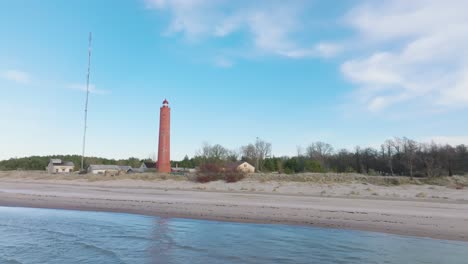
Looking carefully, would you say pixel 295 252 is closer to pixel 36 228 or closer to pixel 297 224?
pixel 297 224

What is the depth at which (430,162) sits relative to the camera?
181 feet

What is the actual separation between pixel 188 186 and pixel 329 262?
2781cm

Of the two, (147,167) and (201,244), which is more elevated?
(147,167)

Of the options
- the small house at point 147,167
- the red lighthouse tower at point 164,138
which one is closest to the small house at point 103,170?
the small house at point 147,167

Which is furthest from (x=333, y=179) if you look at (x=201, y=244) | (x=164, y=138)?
(x=201, y=244)

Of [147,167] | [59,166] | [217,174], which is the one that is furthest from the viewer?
[59,166]

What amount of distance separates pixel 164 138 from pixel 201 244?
42.3 m

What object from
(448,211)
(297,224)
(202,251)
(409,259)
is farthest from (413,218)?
(202,251)

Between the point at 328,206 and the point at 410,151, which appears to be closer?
the point at 328,206

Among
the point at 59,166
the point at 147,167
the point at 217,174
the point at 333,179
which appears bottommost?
the point at 333,179

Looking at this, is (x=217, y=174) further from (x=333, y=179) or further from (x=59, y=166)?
(x=59, y=166)

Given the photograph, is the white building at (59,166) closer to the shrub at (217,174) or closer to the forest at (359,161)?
the forest at (359,161)

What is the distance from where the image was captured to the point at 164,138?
5341cm

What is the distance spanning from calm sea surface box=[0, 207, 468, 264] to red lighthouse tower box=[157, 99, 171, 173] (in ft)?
119
